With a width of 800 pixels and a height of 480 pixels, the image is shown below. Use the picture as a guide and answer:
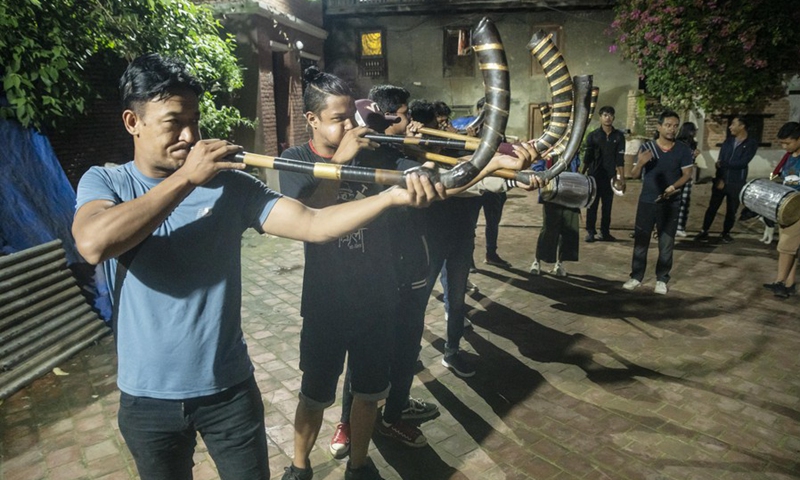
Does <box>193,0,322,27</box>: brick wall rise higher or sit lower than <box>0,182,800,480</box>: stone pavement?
higher

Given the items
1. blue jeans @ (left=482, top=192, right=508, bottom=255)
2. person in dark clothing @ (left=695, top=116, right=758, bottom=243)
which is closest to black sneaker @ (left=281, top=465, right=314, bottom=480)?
blue jeans @ (left=482, top=192, right=508, bottom=255)

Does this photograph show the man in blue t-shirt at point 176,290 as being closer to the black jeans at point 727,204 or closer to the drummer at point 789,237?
the drummer at point 789,237

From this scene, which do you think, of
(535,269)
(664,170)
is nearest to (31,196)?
(535,269)

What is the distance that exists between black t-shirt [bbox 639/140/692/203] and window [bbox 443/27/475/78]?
589 inches

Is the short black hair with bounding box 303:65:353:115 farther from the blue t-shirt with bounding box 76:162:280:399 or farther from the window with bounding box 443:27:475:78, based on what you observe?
the window with bounding box 443:27:475:78

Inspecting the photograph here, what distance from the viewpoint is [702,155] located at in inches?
671

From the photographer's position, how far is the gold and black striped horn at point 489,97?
5.80 ft

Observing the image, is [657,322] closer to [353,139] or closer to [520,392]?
[520,392]

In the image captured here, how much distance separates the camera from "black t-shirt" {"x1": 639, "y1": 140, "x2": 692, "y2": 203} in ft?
20.4

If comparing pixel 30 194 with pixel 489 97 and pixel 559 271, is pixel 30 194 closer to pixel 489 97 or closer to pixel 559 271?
pixel 489 97

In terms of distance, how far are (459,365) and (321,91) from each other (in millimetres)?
2769

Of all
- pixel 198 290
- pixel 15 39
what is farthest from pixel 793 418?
pixel 15 39

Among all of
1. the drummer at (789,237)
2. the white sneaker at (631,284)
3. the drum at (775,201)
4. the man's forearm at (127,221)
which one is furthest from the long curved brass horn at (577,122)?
the drummer at (789,237)

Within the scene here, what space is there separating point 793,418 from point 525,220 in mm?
7396
